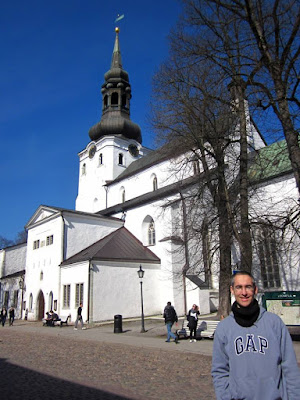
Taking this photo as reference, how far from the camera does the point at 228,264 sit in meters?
15.9

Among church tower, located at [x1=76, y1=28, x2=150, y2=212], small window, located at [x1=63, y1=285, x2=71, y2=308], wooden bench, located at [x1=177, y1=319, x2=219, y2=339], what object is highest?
church tower, located at [x1=76, y1=28, x2=150, y2=212]

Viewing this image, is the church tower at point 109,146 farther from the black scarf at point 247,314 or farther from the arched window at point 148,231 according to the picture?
the black scarf at point 247,314

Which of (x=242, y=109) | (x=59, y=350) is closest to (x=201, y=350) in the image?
(x=59, y=350)

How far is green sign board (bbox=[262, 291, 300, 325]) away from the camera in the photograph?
41.4 ft

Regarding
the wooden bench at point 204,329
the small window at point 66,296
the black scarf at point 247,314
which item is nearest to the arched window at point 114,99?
the small window at point 66,296

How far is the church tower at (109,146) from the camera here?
37906 mm

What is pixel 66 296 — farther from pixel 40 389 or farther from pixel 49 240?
pixel 40 389

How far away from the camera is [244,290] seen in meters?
2.84

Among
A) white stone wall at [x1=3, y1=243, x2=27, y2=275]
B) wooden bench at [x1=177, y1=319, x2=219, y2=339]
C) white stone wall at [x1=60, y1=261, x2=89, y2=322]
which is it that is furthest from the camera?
white stone wall at [x1=3, y1=243, x2=27, y2=275]

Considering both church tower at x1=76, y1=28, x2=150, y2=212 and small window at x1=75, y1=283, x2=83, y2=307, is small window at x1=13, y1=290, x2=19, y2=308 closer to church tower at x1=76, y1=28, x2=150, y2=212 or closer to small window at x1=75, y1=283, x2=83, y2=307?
church tower at x1=76, y1=28, x2=150, y2=212

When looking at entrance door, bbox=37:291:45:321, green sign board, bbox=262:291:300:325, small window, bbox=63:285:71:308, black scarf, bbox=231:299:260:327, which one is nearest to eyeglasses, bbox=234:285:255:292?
black scarf, bbox=231:299:260:327

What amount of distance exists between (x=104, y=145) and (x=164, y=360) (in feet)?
101

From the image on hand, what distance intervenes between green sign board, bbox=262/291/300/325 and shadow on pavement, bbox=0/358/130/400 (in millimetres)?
8568

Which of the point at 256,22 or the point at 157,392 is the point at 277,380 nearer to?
the point at 157,392
